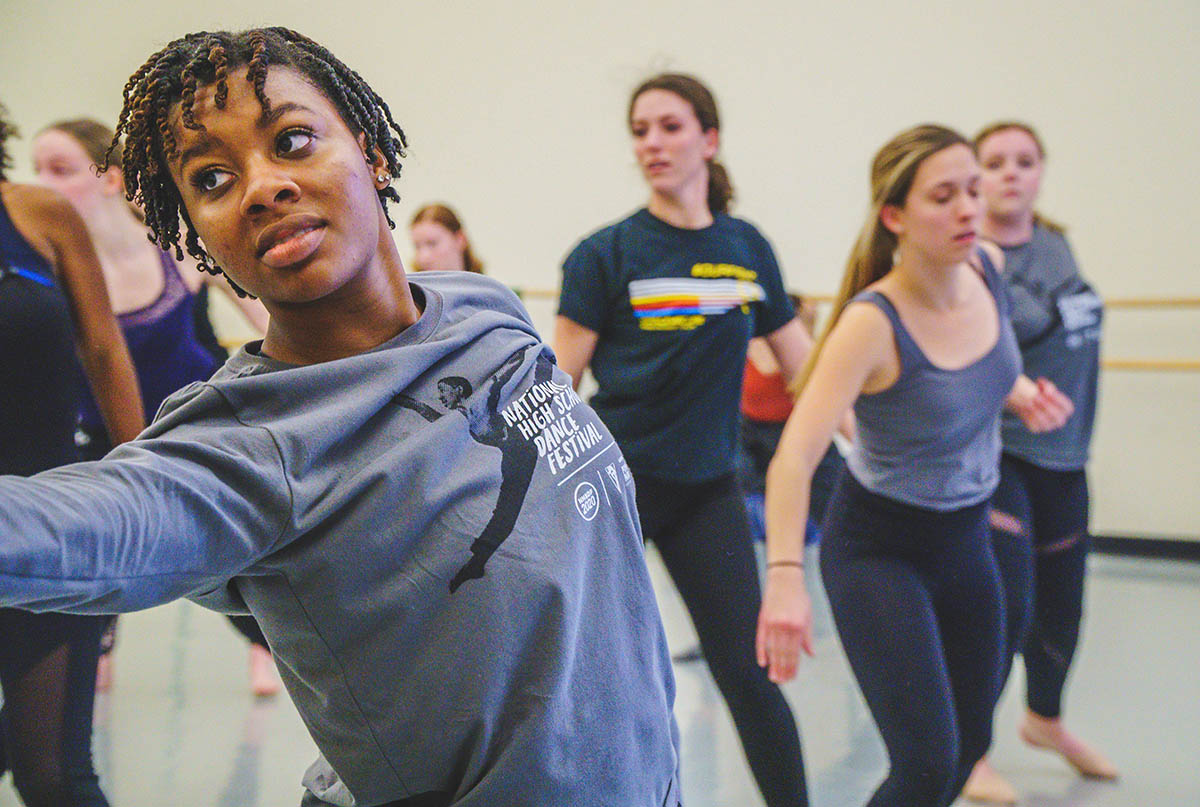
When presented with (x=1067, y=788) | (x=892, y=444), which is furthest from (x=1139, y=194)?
(x=892, y=444)

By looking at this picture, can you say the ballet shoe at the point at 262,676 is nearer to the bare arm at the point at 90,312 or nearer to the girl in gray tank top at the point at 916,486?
the bare arm at the point at 90,312

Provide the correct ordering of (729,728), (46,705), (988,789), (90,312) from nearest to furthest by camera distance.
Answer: (46,705), (90,312), (988,789), (729,728)

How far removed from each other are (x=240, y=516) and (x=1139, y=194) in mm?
5666

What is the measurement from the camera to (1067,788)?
282 centimetres

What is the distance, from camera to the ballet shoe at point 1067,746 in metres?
2.87

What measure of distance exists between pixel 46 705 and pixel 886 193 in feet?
5.83

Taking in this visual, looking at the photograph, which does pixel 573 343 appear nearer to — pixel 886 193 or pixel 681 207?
pixel 681 207

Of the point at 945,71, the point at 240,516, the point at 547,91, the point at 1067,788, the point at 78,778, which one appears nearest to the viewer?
the point at 240,516

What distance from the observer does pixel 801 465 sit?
199 centimetres

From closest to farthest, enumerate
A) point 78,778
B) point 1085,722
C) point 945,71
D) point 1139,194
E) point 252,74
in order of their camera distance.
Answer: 1. point 252,74
2. point 78,778
3. point 1085,722
4. point 1139,194
5. point 945,71

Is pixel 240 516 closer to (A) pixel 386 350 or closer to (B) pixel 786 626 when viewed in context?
(A) pixel 386 350

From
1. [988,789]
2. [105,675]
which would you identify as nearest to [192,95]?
[988,789]

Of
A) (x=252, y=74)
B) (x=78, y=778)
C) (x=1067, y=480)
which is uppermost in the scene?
(x=252, y=74)

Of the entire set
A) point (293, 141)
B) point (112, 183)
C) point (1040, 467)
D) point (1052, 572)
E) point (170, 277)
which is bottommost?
point (1052, 572)
